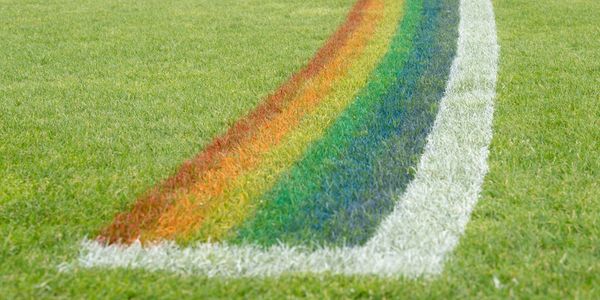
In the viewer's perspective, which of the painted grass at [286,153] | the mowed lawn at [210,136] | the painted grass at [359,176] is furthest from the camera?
the painted grass at [286,153]

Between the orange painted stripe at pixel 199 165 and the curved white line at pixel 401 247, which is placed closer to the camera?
the curved white line at pixel 401 247

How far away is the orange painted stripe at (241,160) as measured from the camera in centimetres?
249

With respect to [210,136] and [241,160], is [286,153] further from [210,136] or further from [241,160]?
[210,136]

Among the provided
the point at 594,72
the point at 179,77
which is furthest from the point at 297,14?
the point at 594,72

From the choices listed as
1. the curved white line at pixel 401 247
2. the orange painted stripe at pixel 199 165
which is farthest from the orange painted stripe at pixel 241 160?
the curved white line at pixel 401 247

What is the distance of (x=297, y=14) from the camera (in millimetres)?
6816

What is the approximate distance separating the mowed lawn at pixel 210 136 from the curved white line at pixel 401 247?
0.18 feet

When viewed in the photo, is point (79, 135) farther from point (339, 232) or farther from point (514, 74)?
point (514, 74)

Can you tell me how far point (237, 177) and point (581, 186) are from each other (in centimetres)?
120

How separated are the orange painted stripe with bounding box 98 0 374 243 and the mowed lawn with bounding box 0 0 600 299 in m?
0.06

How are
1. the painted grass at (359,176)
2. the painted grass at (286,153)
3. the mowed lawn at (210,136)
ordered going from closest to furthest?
1. the mowed lawn at (210,136)
2. the painted grass at (359,176)
3. the painted grass at (286,153)

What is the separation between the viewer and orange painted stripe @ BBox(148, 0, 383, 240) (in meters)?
2.49

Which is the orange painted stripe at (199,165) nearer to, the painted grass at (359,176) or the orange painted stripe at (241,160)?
the orange painted stripe at (241,160)

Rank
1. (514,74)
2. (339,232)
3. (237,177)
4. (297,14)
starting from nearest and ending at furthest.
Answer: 1. (339,232)
2. (237,177)
3. (514,74)
4. (297,14)
